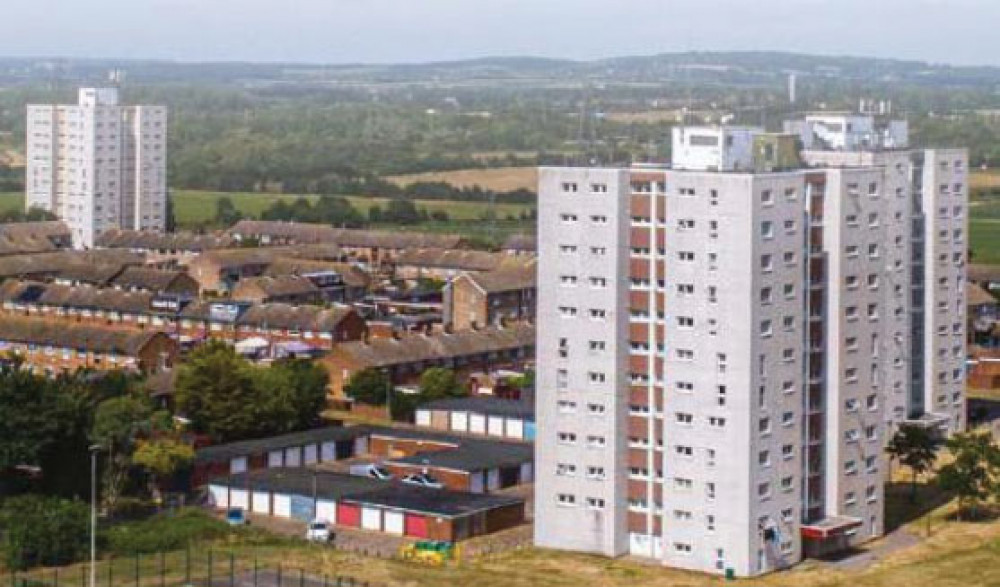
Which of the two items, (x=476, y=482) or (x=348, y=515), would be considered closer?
(x=348, y=515)

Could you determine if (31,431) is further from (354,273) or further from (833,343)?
(354,273)

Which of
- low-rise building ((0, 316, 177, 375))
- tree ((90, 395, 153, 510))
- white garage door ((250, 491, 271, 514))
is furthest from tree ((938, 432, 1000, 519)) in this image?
low-rise building ((0, 316, 177, 375))

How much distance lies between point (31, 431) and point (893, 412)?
10791 millimetres

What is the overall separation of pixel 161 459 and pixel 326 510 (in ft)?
6.51

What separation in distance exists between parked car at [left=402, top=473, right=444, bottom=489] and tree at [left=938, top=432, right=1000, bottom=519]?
5.66 meters

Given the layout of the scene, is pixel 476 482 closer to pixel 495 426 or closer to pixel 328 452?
pixel 328 452

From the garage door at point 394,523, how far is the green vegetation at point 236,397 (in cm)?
505

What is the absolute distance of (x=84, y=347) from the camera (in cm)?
3075

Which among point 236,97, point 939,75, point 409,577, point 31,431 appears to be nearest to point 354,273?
point 31,431

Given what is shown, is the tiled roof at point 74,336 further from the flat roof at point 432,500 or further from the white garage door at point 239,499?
the flat roof at point 432,500

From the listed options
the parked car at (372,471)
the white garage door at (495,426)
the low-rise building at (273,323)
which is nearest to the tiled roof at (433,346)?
the low-rise building at (273,323)

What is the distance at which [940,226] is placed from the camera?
26.5 m

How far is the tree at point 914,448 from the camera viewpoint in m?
22.6

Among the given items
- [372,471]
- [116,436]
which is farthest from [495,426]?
[116,436]
